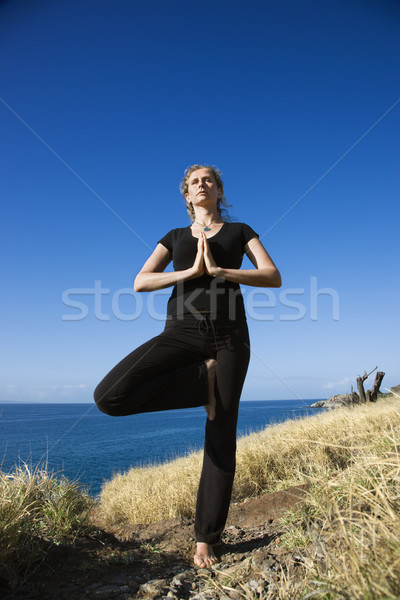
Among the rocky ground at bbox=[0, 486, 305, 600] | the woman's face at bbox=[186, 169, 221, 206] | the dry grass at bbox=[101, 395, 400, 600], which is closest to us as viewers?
the dry grass at bbox=[101, 395, 400, 600]

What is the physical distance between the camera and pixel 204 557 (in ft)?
8.38

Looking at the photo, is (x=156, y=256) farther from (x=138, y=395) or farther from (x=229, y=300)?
(x=138, y=395)

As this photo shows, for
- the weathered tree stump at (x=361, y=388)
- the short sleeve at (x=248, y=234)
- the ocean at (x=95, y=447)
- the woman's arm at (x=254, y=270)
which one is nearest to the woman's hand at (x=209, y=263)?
the woman's arm at (x=254, y=270)

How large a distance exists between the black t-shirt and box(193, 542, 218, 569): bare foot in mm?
1582

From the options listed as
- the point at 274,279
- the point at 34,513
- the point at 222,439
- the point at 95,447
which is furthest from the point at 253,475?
the point at 95,447

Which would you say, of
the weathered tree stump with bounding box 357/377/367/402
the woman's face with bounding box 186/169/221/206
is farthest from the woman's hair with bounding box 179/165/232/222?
the weathered tree stump with bounding box 357/377/367/402

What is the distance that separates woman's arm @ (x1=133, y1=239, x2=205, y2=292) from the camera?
2660mm

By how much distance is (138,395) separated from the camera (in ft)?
7.86

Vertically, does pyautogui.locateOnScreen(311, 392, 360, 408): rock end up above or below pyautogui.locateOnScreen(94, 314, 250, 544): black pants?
below

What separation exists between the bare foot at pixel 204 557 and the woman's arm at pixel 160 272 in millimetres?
1826

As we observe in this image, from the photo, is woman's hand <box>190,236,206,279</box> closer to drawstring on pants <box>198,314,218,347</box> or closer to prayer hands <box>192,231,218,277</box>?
prayer hands <box>192,231,218,277</box>

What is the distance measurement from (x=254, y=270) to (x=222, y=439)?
1.23 m

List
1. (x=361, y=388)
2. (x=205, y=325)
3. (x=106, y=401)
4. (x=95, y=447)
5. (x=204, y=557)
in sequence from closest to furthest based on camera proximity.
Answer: (x=106, y=401) → (x=204, y=557) → (x=205, y=325) → (x=361, y=388) → (x=95, y=447)

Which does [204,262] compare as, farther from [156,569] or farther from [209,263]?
[156,569]
